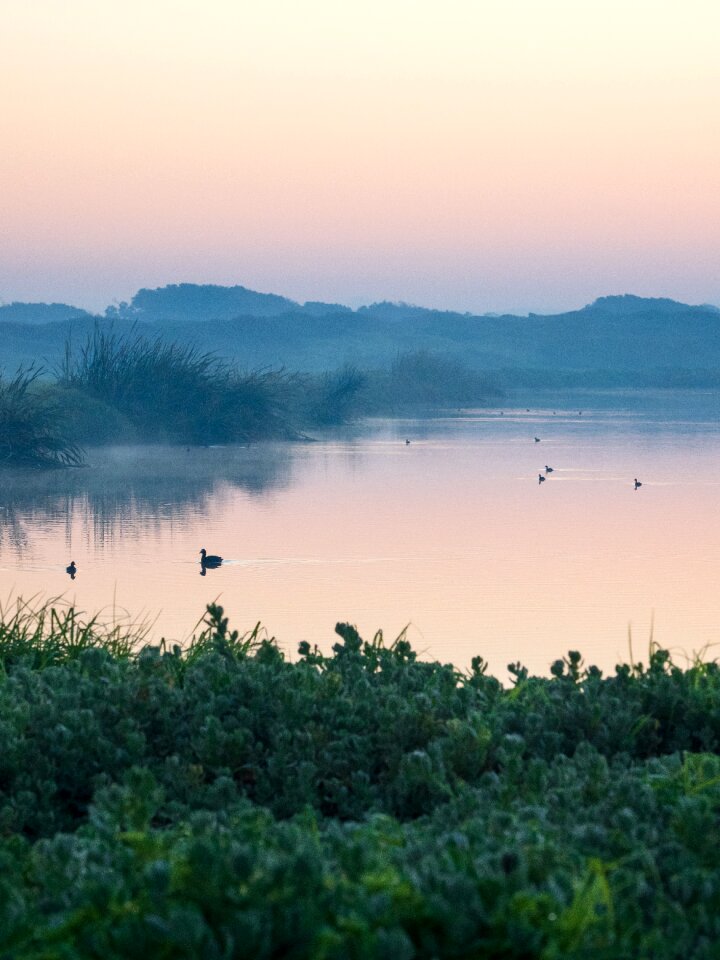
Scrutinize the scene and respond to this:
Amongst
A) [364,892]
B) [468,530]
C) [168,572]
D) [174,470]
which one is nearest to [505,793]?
[364,892]

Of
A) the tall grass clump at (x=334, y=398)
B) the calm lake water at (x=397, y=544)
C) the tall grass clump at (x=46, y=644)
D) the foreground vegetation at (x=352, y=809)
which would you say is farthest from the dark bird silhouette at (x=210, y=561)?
the tall grass clump at (x=334, y=398)

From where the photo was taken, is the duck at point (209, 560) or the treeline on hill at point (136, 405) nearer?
the duck at point (209, 560)

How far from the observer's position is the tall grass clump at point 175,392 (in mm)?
26016

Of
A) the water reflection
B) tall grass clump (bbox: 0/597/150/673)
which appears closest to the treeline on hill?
the water reflection

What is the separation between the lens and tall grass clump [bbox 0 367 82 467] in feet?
68.4

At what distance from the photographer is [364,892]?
271 centimetres

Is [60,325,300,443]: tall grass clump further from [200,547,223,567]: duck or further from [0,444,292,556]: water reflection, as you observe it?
[200,547,223,567]: duck

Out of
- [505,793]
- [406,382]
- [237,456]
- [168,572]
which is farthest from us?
[406,382]

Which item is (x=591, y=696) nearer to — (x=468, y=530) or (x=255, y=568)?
(x=255, y=568)

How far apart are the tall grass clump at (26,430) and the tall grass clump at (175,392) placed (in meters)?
2.68

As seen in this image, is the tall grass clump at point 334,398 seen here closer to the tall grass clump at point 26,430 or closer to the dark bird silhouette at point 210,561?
the tall grass clump at point 26,430

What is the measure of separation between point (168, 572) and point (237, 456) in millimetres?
13378

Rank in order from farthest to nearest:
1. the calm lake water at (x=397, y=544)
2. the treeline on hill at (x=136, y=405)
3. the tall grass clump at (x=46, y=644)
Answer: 1. the treeline on hill at (x=136, y=405)
2. the calm lake water at (x=397, y=544)
3. the tall grass clump at (x=46, y=644)

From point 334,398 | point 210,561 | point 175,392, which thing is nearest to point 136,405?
point 175,392
